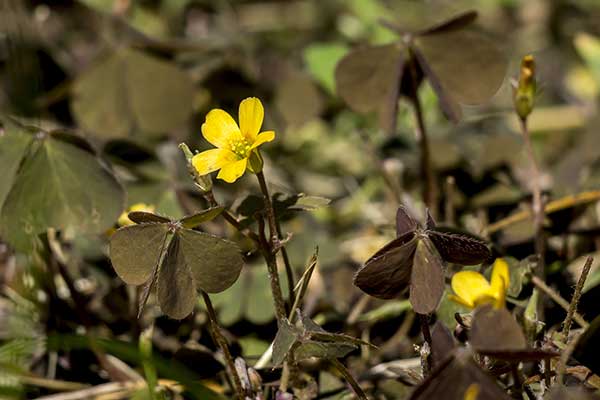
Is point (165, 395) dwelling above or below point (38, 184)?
below

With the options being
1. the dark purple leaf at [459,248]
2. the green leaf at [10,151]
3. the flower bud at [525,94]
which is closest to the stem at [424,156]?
the flower bud at [525,94]

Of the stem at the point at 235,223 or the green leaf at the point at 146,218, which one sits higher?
the green leaf at the point at 146,218

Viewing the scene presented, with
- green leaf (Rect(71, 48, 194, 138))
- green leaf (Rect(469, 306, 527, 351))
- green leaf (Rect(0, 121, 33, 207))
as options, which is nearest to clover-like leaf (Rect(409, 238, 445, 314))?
green leaf (Rect(469, 306, 527, 351))

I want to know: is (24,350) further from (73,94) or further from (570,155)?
(570,155)

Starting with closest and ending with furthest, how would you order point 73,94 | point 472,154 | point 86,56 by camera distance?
point 472,154 < point 73,94 < point 86,56

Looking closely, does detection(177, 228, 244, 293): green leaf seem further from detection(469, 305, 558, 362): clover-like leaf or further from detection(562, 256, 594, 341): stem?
detection(562, 256, 594, 341): stem

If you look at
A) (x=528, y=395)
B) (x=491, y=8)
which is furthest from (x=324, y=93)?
(x=528, y=395)

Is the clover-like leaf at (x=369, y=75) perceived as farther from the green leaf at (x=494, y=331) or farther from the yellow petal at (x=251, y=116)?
the green leaf at (x=494, y=331)

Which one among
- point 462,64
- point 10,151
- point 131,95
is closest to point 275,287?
point 10,151
